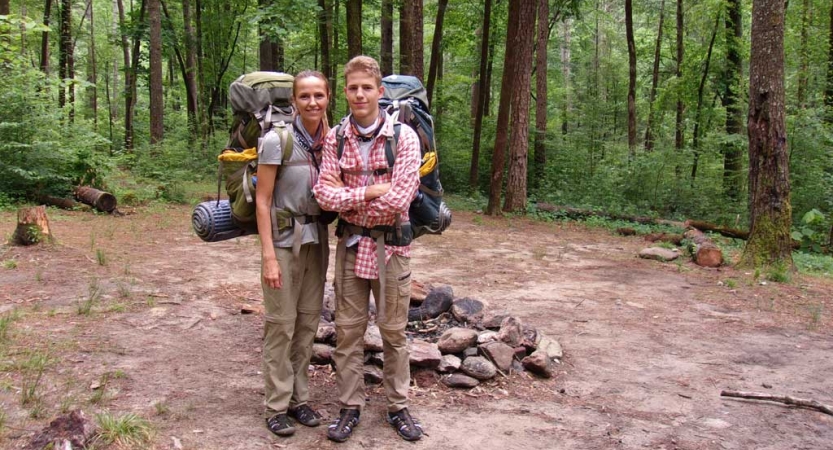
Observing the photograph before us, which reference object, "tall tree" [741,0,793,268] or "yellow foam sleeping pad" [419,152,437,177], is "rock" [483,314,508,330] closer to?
"yellow foam sleeping pad" [419,152,437,177]

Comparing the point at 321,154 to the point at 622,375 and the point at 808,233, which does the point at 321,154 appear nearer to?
the point at 622,375

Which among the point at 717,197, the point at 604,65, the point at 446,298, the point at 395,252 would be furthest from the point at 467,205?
the point at 604,65

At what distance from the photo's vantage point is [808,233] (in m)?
11.9

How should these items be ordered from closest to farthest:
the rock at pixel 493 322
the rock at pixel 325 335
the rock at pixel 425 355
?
the rock at pixel 425 355
the rock at pixel 325 335
the rock at pixel 493 322

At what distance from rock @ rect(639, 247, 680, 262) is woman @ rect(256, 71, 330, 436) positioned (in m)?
7.64

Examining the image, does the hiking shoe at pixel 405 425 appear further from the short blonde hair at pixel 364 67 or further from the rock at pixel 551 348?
the short blonde hair at pixel 364 67

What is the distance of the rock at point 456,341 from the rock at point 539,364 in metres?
0.45

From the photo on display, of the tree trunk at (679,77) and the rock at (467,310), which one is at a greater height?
the tree trunk at (679,77)

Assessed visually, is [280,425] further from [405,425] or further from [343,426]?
[405,425]

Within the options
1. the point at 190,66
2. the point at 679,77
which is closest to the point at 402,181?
the point at 679,77

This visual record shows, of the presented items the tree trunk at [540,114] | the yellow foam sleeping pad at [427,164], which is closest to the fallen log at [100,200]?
the yellow foam sleeping pad at [427,164]

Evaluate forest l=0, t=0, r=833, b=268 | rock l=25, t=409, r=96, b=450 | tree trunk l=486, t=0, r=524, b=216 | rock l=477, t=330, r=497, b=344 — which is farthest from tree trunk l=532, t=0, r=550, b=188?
rock l=25, t=409, r=96, b=450

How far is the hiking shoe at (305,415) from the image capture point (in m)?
3.54

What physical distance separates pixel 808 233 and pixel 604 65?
19.1 m
